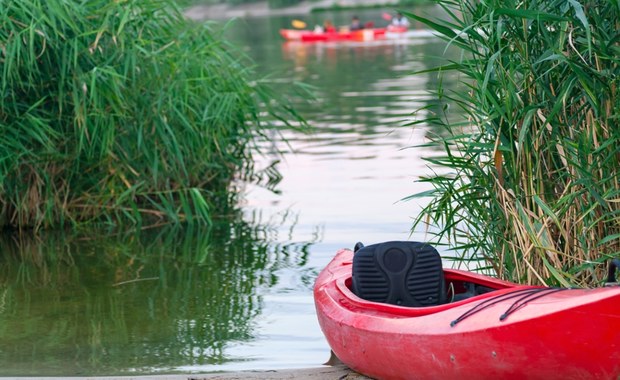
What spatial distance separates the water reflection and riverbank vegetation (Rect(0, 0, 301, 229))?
330 mm

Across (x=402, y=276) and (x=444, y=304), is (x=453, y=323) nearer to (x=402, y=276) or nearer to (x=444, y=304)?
(x=444, y=304)

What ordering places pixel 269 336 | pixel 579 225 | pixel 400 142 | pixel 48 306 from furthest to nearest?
pixel 400 142
pixel 48 306
pixel 269 336
pixel 579 225

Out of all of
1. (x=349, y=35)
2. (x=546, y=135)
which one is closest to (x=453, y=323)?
(x=546, y=135)

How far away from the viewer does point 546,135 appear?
622cm

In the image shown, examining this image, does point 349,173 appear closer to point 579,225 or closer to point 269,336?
point 269,336

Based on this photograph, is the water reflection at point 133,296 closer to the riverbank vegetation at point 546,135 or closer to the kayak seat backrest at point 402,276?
the kayak seat backrest at point 402,276

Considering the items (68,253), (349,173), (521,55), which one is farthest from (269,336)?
(349,173)

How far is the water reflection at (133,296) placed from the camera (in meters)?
6.93

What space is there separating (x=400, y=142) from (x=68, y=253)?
21.5ft

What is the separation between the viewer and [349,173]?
43.4 ft

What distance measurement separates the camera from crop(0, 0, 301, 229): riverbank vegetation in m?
9.62

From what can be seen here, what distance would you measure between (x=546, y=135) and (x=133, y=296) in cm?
349

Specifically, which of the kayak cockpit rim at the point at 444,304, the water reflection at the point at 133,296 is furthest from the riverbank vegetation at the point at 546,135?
the water reflection at the point at 133,296

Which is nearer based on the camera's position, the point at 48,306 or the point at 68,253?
the point at 48,306
